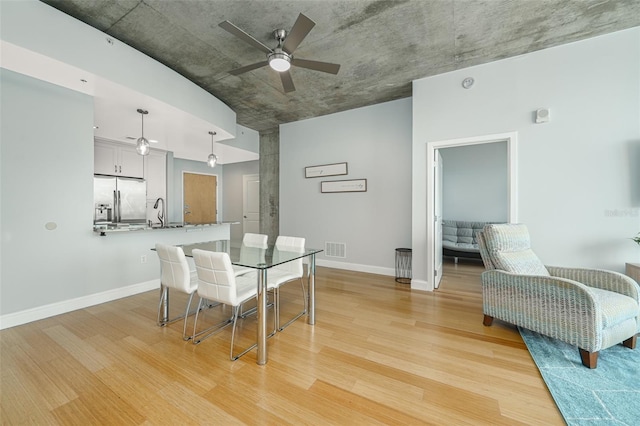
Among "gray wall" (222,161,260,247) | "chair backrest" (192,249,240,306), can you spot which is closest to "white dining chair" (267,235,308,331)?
"chair backrest" (192,249,240,306)

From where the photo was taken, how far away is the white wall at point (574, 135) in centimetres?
259

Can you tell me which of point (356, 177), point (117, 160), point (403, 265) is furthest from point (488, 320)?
point (117, 160)

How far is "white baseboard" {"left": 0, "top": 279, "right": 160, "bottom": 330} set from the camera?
2424 mm

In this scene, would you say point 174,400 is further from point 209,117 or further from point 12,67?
point 209,117

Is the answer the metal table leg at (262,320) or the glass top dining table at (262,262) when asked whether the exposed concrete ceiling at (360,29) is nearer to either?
the glass top dining table at (262,262)

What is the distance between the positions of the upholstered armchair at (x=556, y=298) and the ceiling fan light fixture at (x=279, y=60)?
8.07 ft

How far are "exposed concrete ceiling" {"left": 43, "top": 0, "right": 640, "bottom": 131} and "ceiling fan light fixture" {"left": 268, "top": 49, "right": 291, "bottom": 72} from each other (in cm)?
32

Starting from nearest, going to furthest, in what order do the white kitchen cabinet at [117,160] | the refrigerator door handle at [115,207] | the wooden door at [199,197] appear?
1. the white kitchen cabinet at [117,160]
2. the refrigerator door handle at [115,207]
3. the wooden door at [199,197]

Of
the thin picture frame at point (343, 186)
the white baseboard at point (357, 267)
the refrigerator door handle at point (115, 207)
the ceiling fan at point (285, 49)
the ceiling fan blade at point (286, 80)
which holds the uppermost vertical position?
the ceiling fan at point (285, 49)

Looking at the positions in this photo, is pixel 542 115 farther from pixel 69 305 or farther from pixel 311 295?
pixel 69 305

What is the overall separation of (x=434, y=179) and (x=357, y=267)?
1.98 meters

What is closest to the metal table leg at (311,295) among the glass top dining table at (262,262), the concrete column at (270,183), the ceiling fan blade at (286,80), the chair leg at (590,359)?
the glass top dining table at (262,262)

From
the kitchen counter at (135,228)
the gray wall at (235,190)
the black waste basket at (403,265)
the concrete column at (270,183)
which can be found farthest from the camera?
the gray wall at (235,190)

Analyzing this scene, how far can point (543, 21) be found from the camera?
242 centimetres
